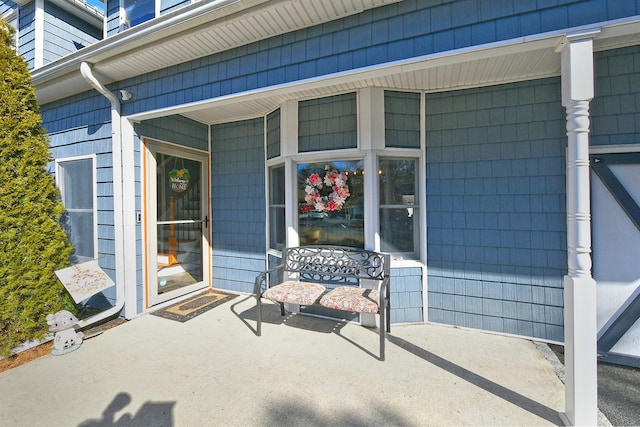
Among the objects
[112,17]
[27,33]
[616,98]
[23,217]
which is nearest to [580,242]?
[616,98]

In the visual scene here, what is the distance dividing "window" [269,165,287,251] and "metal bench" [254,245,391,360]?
451 millimetres

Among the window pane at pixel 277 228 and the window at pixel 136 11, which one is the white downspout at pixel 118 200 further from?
the window pane at pixel 277 228

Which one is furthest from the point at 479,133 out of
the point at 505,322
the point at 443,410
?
the point at 443,410

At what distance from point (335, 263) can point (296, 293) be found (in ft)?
1.90

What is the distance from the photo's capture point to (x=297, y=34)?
234cm

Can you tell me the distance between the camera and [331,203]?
3240 mm

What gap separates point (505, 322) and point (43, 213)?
470cm

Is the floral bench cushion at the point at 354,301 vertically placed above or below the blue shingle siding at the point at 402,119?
below

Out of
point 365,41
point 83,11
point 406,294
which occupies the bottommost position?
point 406,294

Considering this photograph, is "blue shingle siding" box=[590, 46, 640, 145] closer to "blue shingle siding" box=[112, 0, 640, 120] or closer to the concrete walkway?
"blue shingle siding" box=[112, 0, 640, 120]

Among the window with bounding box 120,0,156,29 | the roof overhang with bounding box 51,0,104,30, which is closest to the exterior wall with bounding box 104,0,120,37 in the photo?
the window with bounding box 120,0,156,29

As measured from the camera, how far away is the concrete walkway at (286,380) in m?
1.78

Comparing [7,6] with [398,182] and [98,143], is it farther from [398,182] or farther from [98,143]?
[398,182]

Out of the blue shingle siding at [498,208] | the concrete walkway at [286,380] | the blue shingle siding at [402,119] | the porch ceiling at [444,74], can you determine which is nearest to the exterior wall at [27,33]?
the porch ceiling at [444,74]
